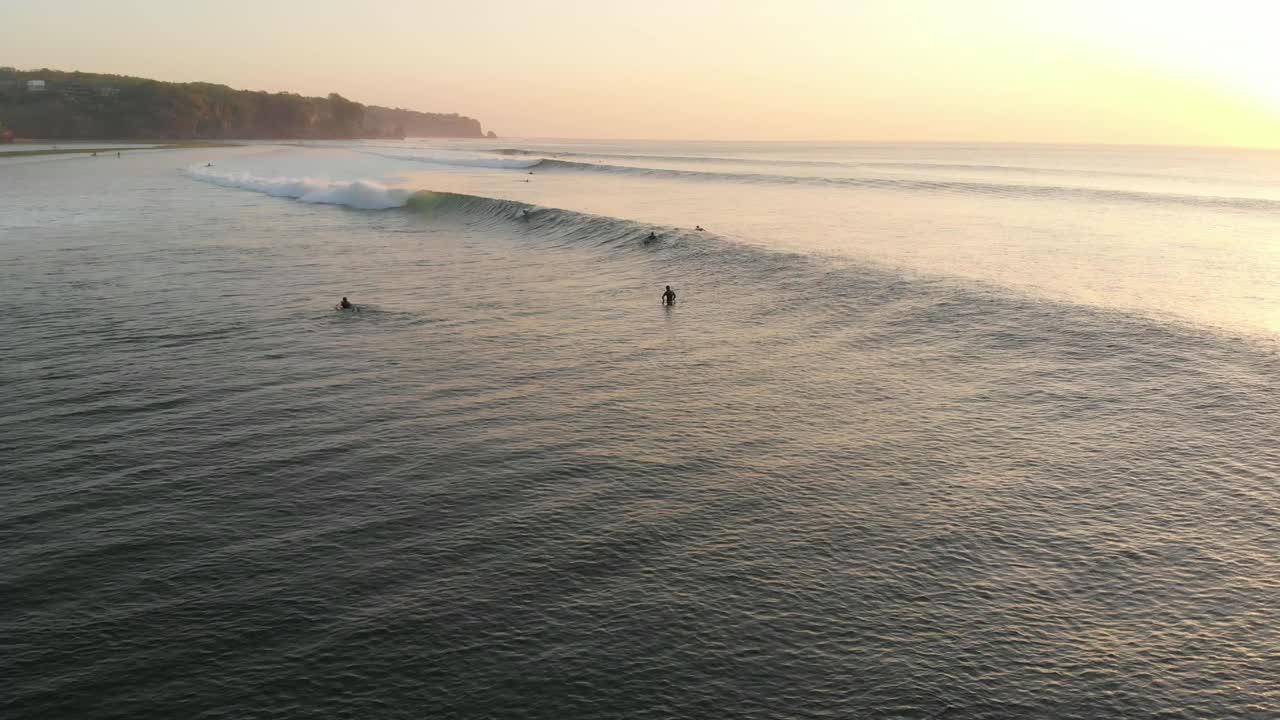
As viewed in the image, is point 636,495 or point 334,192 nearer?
point 636,495

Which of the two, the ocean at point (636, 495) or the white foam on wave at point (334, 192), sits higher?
the white foam on wave at point (334, 192)

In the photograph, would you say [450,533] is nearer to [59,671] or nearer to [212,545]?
[212,545]

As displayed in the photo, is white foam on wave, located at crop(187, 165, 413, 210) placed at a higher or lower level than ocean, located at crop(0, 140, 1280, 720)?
higher

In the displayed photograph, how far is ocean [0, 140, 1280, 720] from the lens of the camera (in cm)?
1272

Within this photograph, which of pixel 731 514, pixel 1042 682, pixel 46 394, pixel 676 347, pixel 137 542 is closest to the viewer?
pixel 1042 682

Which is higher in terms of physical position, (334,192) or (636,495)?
(334,192)

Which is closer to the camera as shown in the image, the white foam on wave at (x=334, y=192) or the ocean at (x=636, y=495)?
the ocean at (x=636, y=495)

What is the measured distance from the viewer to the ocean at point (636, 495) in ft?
41.7

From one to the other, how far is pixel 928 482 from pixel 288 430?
15.9 m

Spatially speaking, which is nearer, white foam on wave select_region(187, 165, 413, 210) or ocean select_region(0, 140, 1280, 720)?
ocean select_region(0, 140, 1280, 720)

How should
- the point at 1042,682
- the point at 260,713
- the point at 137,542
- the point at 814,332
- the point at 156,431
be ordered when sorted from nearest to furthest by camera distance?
1. the point at 260,713
2. the point at 1042,682
3. the point at 137,542
4. the point at 156,431
5. the point at 814,332

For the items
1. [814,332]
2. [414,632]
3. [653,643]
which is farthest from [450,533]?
[814,332]

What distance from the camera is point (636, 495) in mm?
18938

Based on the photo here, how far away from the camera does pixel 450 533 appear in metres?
16.8
